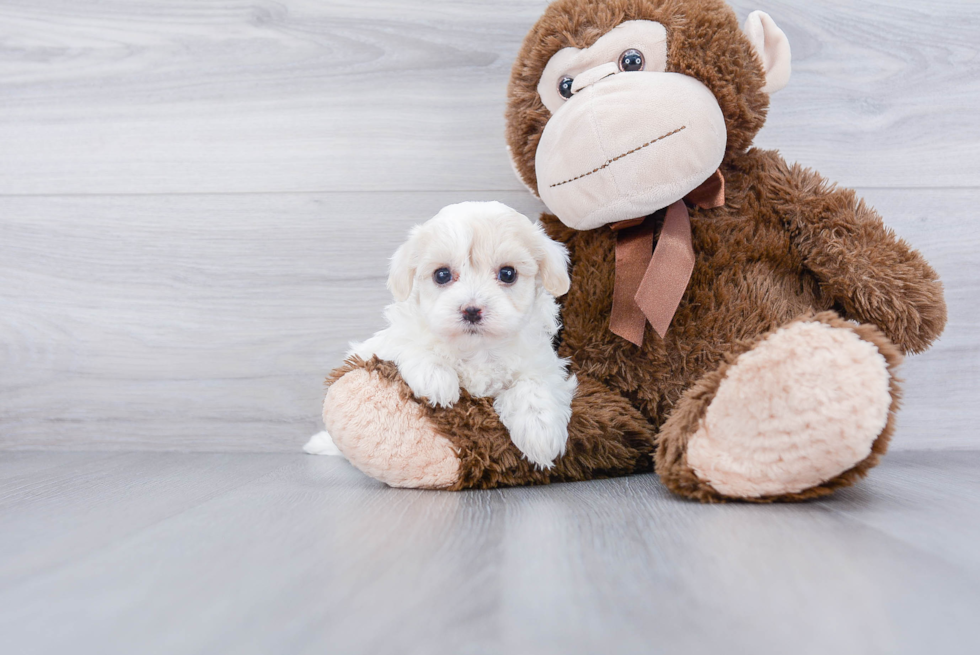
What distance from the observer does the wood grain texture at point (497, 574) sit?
1.39ft

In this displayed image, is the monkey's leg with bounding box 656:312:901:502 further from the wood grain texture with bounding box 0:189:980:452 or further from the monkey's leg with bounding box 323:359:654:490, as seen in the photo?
the wood grain texture with bounding box 0:189:980:452

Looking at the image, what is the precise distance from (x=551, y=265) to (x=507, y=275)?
0.07 meters

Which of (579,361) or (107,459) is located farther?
(107,459)

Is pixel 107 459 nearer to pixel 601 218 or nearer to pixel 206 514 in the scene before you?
pixel 206 514

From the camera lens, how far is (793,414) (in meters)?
0.68

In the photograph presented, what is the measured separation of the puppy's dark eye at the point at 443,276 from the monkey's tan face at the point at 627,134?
180 mm

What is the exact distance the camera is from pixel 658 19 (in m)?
0.87

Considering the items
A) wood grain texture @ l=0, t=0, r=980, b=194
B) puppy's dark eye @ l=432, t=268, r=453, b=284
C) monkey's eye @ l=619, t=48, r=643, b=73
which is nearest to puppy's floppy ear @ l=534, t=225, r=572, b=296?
puppy's dark eye @ l=432, t=268, r=453, b=284

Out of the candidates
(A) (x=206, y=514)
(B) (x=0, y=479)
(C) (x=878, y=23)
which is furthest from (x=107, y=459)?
(C) (x=878, y=23)

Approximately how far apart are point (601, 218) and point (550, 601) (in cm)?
54

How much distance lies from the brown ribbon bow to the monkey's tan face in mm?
60

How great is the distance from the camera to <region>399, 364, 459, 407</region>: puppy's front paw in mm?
844

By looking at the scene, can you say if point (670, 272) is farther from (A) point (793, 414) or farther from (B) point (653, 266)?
(A) point (793, 414)

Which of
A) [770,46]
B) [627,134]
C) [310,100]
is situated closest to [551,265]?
[627,134]
